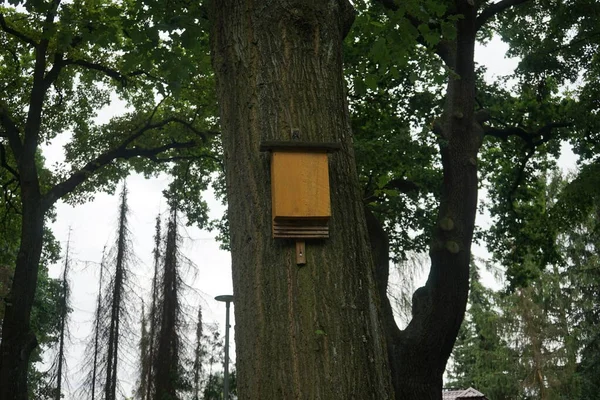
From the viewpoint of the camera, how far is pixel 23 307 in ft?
37.1

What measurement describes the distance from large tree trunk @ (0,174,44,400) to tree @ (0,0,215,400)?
0.02 meters

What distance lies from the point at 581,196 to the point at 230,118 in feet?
34.8

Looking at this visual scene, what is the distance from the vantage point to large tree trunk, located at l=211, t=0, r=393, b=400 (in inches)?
95.4

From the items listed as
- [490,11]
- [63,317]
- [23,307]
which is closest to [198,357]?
[63,317]

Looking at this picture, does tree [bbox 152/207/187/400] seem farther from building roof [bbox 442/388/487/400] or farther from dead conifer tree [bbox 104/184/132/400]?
building roof [bbox 442/388/487/400]

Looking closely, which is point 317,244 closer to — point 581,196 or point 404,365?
point 404,365

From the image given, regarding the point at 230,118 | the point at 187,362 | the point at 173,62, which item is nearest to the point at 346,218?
the point at 230,118

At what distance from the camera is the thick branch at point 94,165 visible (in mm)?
12672

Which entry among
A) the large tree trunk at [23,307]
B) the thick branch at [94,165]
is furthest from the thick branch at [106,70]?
the large tree trunk at [23,307]

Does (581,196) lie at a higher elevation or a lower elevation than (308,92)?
higher

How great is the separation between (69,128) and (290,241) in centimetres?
1442

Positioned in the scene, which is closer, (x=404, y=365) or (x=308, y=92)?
(x=308, y=92)

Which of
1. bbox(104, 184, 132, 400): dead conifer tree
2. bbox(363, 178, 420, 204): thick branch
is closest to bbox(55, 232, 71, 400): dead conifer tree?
bbox(104, 184, 132, 400): dead conifer tree

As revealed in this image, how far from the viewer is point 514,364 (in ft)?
95.9
